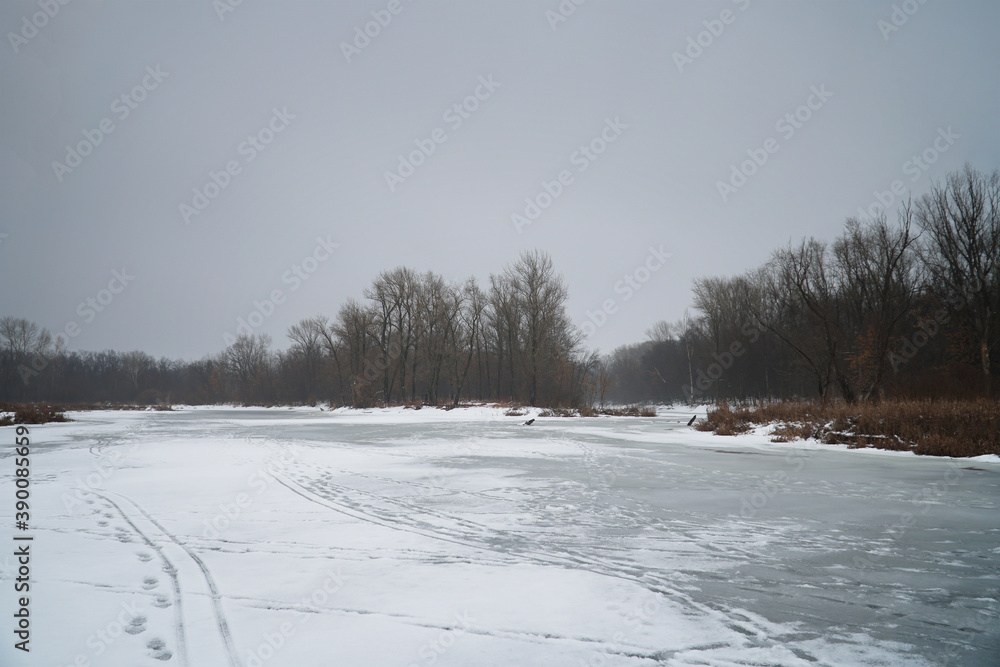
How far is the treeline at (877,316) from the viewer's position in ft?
72.8

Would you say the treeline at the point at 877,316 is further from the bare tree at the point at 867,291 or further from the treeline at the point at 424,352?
the treeline at the point at 424,352

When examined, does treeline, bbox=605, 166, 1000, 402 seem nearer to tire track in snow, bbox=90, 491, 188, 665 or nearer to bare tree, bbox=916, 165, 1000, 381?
bare tree, bbox=916, 165, 1000, 381

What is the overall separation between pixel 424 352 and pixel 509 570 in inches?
1878

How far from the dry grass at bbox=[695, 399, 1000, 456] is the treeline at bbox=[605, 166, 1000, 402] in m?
2.69

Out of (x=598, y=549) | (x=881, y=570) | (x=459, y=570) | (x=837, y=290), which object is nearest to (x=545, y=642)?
(x=459, y=570)

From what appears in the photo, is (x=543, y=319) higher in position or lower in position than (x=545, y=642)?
higher

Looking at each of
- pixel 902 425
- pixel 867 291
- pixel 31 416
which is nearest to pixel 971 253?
pixel 867 291

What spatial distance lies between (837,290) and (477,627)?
47.3 meters

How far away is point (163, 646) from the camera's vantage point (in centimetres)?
304

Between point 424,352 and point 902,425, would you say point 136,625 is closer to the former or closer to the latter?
point 902,425

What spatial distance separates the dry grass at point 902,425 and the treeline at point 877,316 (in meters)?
2.69

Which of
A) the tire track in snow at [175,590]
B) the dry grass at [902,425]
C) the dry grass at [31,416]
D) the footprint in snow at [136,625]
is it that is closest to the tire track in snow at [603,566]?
the tire track in snow at [175,590]

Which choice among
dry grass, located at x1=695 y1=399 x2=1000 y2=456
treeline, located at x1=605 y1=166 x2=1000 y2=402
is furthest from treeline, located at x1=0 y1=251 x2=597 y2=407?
dry grass, located at x1=695 y1=399 x2=1000 y2=456

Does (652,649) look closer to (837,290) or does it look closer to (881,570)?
(881,570)
